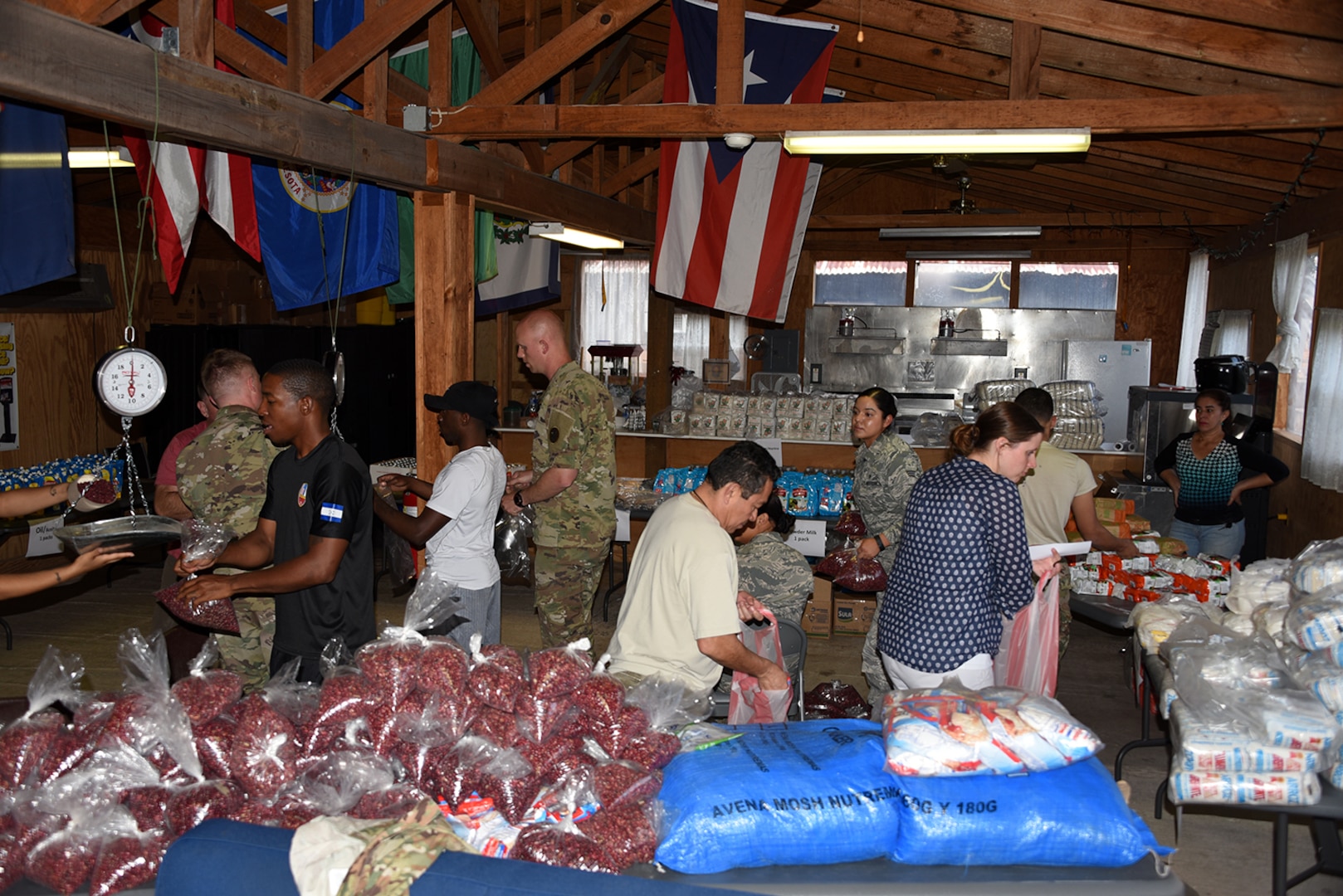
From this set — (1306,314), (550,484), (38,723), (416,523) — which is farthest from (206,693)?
(1306,314)

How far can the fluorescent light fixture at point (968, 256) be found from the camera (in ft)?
44.4

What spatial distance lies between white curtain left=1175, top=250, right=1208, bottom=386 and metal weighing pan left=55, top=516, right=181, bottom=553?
12.5 metres

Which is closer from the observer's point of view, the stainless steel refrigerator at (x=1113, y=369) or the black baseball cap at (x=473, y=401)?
the black baseball cap at (x=473, y=401)

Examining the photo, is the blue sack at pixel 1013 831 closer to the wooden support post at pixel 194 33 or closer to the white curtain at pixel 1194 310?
the wooden support post at pixel 194 33

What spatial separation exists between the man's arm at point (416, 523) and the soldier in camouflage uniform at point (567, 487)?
1117mm

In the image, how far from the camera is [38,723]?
2512 mm

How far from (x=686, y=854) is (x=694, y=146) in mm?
6277

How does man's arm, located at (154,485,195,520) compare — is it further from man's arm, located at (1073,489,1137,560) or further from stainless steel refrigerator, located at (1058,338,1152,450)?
stainless steel refrigerator, located at (1058,338,1152,450)

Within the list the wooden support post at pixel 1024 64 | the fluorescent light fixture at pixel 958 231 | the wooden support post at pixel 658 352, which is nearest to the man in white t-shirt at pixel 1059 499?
the wooden support post at pixel 1024 64

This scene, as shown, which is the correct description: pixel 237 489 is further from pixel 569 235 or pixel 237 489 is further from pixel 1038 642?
pixel 569 235

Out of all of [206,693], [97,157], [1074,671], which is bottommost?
[1074,671]

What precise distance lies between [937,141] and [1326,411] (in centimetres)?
391

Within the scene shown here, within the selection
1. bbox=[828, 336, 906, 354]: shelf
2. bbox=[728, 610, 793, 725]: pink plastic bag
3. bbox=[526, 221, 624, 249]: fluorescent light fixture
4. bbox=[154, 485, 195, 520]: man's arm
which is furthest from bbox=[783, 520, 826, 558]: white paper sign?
bbox=[828, 336, 906, 354]: shelf

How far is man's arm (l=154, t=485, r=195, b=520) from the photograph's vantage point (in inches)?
183
